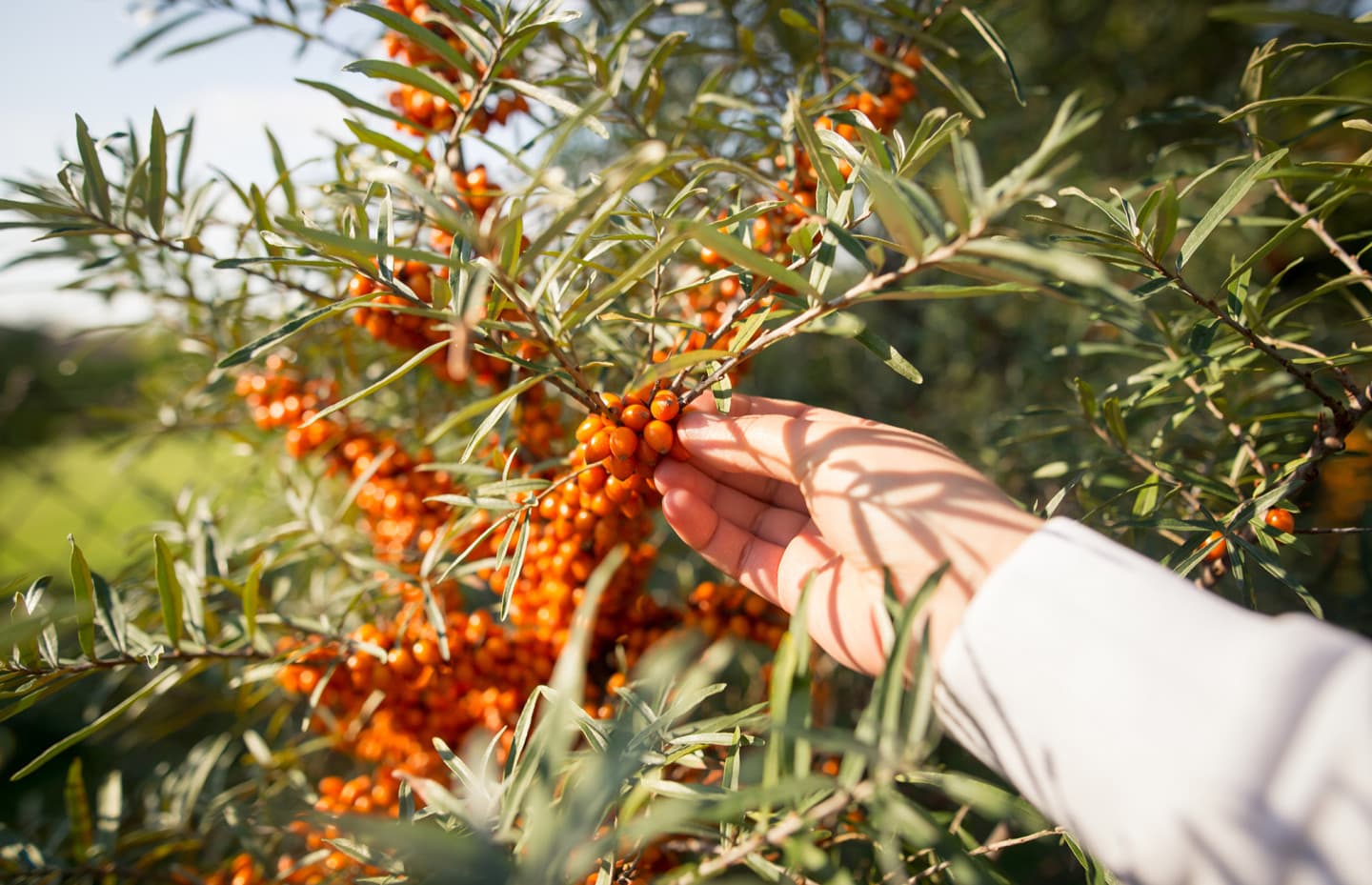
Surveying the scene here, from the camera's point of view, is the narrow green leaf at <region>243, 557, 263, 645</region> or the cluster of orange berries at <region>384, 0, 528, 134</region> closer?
the narrow green leaf at <region>243, 557, 263, 645</region>

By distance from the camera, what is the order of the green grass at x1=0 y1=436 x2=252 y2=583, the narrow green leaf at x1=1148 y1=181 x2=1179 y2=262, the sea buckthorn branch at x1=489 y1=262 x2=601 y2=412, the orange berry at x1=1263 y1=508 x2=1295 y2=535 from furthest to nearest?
the green grass at x1=0 y1=436 x2=252 y2=583 → the orange berry at x1=1263 y1=508 x2=1295 y2=535 → the narrow green leaf at x1=1148 y1=181 x2=1179 y2=262 → the sea buckthorn branch at x1=489 y1=262 x2=601 y2=412

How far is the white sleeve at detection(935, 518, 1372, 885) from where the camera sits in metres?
0.44

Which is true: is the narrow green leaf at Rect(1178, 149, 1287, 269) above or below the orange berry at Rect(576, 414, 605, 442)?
above

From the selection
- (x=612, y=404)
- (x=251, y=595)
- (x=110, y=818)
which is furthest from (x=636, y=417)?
(x=110, y=818)

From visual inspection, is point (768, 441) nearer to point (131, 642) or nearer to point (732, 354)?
point (732, 354)

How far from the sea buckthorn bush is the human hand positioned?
0.06 m

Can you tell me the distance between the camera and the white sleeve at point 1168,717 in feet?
1.43

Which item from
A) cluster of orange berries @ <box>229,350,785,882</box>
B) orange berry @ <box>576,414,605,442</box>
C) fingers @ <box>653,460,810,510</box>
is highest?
orange berry @ <box>576,414,605,442</box>

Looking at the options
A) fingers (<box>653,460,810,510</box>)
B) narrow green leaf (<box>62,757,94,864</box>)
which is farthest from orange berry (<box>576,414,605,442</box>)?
narrow green leaf (<box>62,757,94,864</box>)

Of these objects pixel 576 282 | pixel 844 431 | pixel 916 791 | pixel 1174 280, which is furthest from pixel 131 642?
pixel 1174 280

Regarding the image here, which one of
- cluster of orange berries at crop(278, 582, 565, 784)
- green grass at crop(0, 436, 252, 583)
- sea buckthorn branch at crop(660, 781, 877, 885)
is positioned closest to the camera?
sea buckthorn branch at crop(660, 781, 877, 885)

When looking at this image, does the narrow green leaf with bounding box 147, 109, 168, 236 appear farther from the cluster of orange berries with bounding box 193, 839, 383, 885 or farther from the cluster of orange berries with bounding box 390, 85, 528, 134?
the cluster of orange berries with bounding box 193, 839, 383, 885

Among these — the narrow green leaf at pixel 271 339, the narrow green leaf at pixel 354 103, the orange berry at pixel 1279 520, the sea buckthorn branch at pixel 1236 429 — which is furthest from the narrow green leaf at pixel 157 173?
the orange berry at pixel 1279 520

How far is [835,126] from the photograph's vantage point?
81 centimetres
